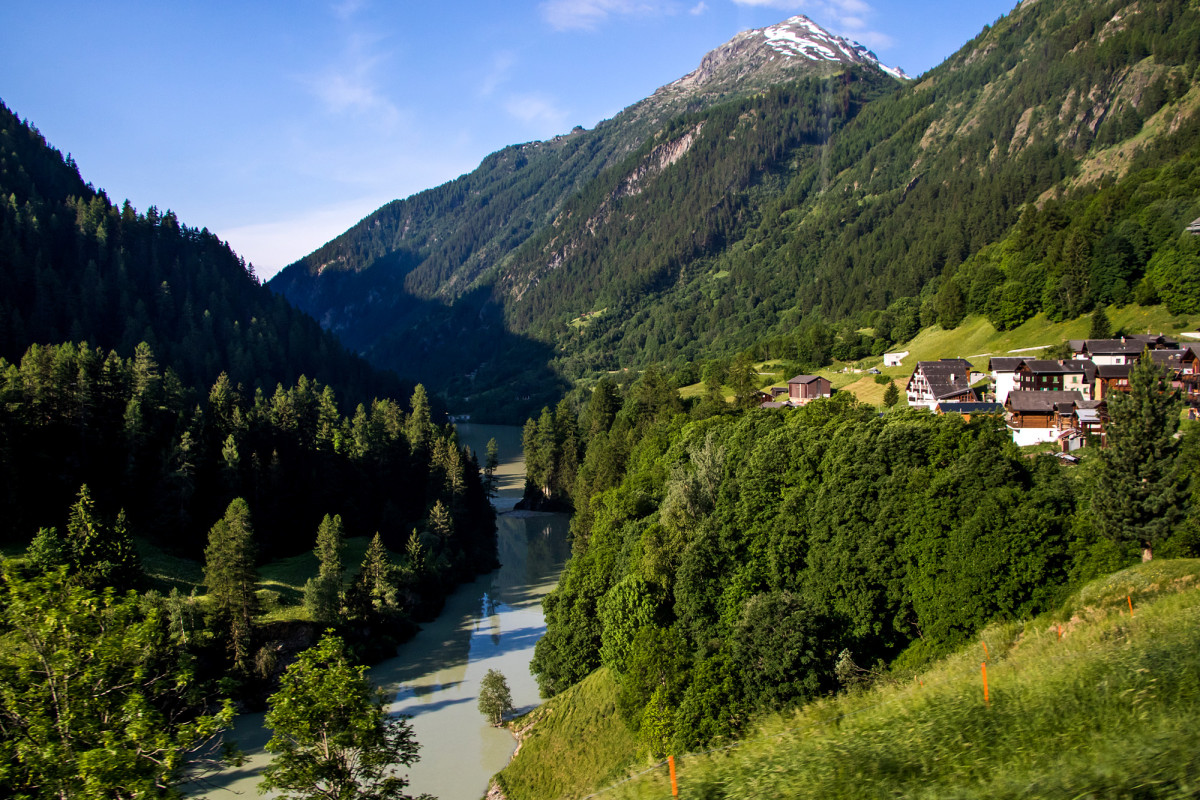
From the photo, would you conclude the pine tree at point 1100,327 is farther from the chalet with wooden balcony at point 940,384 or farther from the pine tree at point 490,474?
the pine tree at point 490,474

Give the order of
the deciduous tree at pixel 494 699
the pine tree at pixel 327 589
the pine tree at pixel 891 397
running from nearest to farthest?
the deciduous tree at pixel 494 699 → the pine tree at pixel 327 589 → the pine tree at pixel 891 397

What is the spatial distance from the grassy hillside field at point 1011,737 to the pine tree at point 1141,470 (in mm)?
15045

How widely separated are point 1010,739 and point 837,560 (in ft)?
80.7

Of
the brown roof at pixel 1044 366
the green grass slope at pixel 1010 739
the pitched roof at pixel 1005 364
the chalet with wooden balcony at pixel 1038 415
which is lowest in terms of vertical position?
the green grass slope at pixel 1010 739

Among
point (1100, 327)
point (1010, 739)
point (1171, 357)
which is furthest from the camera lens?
point (1100, 327)

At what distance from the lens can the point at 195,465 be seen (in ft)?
191

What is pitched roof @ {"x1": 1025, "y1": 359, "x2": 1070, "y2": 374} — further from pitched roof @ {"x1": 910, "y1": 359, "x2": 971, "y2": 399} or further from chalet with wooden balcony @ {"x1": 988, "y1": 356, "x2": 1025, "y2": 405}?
pitched roof @ {"x1": 910, "y1": 359, "x2": 971, "y2": 399}

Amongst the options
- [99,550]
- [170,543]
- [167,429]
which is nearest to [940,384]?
Answer: [99,550]

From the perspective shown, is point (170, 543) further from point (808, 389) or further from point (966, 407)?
point (966, 407)

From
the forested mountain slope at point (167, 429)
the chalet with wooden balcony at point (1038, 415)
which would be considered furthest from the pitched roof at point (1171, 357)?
the forested mountain slope at point (167, 429)

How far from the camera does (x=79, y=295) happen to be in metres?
118

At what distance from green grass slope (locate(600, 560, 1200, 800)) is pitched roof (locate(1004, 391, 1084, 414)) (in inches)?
1676

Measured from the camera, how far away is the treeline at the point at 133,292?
113312mm

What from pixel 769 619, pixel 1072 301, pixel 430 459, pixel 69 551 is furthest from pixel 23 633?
pixel 1072 301
